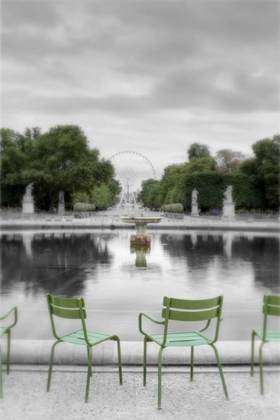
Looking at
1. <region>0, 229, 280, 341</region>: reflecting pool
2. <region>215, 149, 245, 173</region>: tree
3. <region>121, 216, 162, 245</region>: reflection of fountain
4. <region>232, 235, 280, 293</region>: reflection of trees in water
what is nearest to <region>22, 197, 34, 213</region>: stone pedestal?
<region>0, 229, 280, 341</region>: reflecting pool

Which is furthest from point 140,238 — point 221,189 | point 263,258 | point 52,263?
point 221,189

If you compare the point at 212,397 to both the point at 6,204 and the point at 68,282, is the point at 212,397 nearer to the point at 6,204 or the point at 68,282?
the point at 68,282

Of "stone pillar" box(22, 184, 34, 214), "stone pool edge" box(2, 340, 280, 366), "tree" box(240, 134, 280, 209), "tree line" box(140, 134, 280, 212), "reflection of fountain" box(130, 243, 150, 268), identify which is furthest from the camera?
"tree line" box(140, 134, 280, 212)

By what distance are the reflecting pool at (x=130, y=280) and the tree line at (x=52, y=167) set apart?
107ft

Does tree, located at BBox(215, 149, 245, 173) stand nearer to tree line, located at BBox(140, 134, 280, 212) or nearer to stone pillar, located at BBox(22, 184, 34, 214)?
tree line, located at BBox(140, 134, 280, 212)

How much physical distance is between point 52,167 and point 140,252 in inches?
1536

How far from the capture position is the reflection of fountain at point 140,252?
51.3 feet

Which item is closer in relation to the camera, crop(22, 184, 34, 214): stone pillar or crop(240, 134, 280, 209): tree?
crop(22, 184, 34, 214): stone pillar

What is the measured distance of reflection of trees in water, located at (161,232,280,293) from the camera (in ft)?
44.7

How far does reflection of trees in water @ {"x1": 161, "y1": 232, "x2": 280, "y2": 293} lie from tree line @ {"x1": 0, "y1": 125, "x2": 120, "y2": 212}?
105ft

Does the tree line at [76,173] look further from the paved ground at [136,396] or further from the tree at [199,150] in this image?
the paved ground at [136,396]

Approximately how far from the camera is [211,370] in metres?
5.05

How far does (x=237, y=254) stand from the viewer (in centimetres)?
1855

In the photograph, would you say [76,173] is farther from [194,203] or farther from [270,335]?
[270,335]
